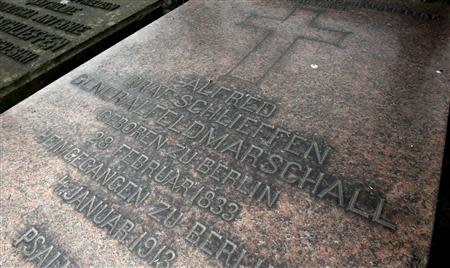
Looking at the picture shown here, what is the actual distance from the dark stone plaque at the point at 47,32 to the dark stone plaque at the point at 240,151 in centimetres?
50

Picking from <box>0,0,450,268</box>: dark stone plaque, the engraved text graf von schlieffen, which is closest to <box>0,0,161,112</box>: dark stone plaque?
<box>0,0,450,268</box>: dark stone plaque

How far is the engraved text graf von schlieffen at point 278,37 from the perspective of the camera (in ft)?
7.66

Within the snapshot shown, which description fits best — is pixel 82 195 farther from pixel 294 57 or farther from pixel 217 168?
pixel 294 57

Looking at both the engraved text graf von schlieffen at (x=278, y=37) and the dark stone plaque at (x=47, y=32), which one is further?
the dark stone plaque at (x=47, y=32)

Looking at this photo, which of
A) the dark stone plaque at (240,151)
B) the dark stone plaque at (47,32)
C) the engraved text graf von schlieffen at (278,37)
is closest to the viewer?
the dark stone plaque at (240,151)

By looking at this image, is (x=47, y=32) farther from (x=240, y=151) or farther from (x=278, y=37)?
(x=240, y=151)

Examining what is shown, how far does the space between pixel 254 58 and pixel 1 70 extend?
6.94 feet

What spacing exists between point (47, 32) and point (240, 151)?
248 centimetres

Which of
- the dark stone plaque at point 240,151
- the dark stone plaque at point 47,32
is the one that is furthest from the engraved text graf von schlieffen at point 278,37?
the dark stone plaque at point 47,32

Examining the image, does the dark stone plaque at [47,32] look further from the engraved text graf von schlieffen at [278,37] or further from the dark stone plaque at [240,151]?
the engraved text graf von schlieffen at [278,37]

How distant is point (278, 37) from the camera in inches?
104

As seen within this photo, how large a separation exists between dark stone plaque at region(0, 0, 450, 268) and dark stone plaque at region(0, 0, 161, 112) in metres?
0.50

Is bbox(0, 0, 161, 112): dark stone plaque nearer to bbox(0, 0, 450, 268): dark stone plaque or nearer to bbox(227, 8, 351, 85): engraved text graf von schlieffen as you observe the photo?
bbox(0, 0, 450, 268): dark stone plaque

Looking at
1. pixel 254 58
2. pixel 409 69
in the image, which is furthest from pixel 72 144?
pixel 409 69
